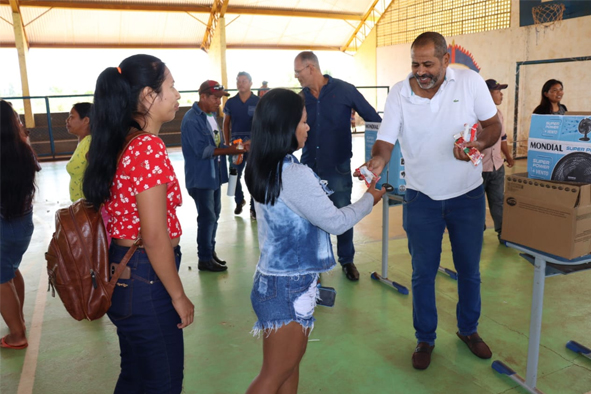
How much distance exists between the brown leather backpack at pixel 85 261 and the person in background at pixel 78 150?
1.24 m

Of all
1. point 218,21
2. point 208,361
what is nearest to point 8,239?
point 208,361

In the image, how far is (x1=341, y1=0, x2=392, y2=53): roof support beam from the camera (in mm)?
18672

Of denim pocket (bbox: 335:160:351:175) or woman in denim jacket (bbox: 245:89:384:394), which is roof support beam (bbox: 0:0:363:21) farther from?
woman in denim jacket (bbox: 245:89:384:394)

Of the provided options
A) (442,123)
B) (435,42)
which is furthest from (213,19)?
(442,123)

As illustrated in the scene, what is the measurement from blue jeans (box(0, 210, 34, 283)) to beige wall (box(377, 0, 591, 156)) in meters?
11.3

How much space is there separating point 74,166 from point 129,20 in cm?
1534

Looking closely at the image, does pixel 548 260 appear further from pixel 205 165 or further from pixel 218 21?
pixel 218 21

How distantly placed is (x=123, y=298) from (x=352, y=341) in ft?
5.97

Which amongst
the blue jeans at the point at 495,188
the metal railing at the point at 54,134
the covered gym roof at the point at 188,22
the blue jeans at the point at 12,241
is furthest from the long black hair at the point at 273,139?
the covered gym roof at the point at 188,22

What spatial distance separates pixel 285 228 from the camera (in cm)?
168

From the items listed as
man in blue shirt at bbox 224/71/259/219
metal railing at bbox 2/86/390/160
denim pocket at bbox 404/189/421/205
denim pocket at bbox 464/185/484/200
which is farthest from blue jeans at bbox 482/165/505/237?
metal railing at bbox 2/86/390/160

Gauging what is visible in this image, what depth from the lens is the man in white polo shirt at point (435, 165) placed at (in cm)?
251

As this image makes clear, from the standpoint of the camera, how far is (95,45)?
683 inches

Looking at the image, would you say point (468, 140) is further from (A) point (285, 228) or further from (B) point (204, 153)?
(B) point (204, 153)
